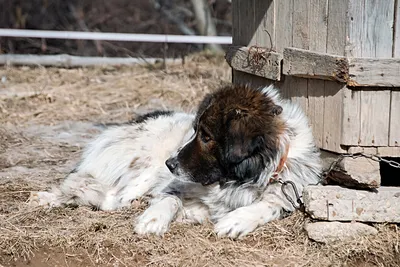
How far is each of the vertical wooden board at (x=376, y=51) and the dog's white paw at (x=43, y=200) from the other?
227cm

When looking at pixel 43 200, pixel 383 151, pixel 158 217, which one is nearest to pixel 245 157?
pixel 158 217

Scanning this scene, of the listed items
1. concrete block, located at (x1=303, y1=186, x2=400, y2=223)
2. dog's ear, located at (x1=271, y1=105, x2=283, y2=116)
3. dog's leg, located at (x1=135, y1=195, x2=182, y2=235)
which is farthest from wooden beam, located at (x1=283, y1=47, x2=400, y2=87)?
dog's leg, located at (x1=135, y1=195, x2=182, y2=235)

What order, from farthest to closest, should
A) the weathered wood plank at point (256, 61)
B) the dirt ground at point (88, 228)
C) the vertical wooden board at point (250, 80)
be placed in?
1. the vertical wooden board at point (250, 80)
2. the weathered wood plank at point (256, 61)
3. the dirt ground at point (88, 228)

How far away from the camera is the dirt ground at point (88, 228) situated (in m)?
4.12

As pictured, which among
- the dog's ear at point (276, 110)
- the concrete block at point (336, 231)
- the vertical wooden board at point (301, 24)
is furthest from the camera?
the vertical wooden board at point (301, 24)

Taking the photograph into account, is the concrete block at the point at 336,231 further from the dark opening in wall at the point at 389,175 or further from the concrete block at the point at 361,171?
the dark opening in wall at the point at 389,175

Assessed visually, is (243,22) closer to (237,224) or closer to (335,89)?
(335,89)

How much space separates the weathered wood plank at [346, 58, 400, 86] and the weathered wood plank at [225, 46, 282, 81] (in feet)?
2.72

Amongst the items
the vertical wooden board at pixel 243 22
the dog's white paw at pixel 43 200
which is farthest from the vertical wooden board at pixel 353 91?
the dog's white paw at pixel 43 200

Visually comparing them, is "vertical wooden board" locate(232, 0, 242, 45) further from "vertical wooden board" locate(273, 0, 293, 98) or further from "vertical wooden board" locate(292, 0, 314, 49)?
"vertical wooden board" locate(292, 0, 314, 49)

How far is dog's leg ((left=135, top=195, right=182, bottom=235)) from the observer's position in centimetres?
441

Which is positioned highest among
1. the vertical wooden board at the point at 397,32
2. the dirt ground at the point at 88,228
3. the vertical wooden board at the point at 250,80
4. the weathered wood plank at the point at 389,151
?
the vertical wooden board at the point at 397,32

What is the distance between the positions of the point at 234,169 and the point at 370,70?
3.54ft

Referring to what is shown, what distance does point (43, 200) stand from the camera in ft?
16.6
